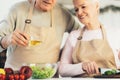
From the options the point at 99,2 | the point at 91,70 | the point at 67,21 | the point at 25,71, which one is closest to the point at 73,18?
the point at 67,21

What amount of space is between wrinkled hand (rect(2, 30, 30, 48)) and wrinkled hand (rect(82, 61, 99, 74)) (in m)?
0.37

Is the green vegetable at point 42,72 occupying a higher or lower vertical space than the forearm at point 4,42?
lower

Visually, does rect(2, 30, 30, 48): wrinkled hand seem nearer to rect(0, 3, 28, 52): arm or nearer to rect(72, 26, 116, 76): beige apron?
rect(0, 3, 28, 52): arm

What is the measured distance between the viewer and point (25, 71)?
1.63 m

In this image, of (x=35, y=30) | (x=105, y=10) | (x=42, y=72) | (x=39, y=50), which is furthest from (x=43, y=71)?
(x=105, y=10)

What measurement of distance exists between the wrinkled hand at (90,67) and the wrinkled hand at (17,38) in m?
0.37

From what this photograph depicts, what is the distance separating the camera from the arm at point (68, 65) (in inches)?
71.1

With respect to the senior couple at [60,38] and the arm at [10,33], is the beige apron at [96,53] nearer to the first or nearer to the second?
the senior couple at [60,38]

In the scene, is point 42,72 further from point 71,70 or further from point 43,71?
point 71,70

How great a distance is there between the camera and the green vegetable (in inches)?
65.4

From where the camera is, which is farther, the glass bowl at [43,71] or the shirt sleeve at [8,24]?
the shirt sleeve at [8,24]

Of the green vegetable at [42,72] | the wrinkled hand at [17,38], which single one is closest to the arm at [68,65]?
the green vegetable at [42,72]

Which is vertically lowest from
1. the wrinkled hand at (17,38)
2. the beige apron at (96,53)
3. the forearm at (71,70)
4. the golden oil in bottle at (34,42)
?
the forearm at (71,70)

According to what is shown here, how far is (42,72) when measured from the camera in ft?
5.44
